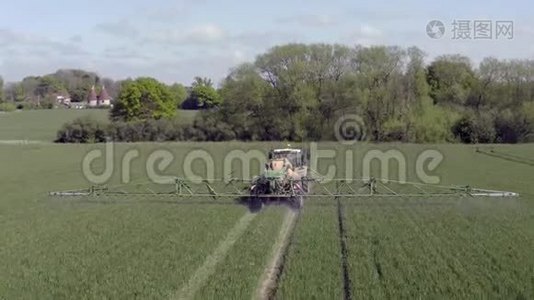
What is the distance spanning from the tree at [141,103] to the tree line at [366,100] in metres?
9.13

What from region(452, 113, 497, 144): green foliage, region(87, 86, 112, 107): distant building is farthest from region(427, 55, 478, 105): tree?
region(87, 86, 112, 107): distant building

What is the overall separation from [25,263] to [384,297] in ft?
26.1

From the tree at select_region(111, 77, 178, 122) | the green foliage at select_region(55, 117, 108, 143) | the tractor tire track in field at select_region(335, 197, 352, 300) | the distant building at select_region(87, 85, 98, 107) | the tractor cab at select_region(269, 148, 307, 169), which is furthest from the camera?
the distant building at select_region(87, 85, 98, 107)

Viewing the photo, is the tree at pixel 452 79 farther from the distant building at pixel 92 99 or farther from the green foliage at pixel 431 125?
the distant building at pixel 92 99

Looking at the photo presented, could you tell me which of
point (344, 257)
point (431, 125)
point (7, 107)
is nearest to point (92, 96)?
point (7, 107)

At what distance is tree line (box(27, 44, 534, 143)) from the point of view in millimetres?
78000

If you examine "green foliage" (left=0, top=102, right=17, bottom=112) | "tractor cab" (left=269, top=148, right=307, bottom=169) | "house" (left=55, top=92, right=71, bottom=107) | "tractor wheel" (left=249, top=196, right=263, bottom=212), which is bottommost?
"tractor wheel" (left=249, top=196, right=263, bottom=212)

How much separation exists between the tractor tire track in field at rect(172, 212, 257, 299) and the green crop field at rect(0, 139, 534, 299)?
0.03m

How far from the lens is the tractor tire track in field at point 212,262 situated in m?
11.8

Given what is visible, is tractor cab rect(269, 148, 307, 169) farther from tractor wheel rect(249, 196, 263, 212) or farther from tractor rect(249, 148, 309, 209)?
tractor wheel rect(249, 196, 263, 212)

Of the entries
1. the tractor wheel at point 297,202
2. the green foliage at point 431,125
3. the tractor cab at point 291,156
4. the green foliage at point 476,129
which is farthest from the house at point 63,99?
the tractor wheel at point 297,202

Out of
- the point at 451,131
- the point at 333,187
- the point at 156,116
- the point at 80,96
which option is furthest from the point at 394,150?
the point at 80,96

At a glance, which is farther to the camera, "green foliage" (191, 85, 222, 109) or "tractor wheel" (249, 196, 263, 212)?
"green foliage" (191, 85, 222, 109)

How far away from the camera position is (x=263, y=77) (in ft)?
276
